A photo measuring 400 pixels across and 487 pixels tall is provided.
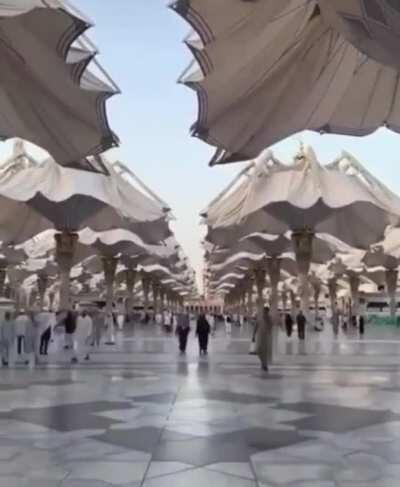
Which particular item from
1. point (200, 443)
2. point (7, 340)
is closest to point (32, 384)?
point (7, 340)

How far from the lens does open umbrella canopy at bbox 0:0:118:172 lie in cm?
1299

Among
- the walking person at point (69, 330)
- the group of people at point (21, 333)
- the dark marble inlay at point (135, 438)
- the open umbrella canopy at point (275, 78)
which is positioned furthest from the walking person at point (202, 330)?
the dark marble inlay at point (135, 438)

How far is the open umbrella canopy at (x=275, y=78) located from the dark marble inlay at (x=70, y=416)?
7.26 metres

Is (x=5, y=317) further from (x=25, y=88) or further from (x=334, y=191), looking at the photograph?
(x=334, y=191)

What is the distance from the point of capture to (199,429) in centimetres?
873

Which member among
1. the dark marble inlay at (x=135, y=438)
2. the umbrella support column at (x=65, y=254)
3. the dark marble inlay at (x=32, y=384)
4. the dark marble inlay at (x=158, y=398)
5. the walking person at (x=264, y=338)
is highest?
the umbrella support column at (x=65, y=254)

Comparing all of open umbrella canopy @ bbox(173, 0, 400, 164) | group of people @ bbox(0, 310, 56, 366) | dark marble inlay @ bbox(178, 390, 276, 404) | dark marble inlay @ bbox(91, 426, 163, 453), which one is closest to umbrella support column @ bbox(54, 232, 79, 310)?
group of people @ bbox(0, 310, 56, 366)

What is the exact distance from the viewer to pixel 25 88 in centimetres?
1563

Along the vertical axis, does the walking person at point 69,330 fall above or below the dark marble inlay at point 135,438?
above

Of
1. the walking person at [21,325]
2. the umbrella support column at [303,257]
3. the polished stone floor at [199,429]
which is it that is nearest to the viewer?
the polished stone floor at [199,429]

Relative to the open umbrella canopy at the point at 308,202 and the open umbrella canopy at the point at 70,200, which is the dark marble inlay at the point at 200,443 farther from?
the open umbrella canopy at the point at 308,202

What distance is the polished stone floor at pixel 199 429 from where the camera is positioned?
21.0ft

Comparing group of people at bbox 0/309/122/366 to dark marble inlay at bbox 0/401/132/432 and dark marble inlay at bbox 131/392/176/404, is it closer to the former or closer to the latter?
dark marble inlay at bbox 131/392/176/404

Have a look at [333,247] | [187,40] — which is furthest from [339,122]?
[333,247]
